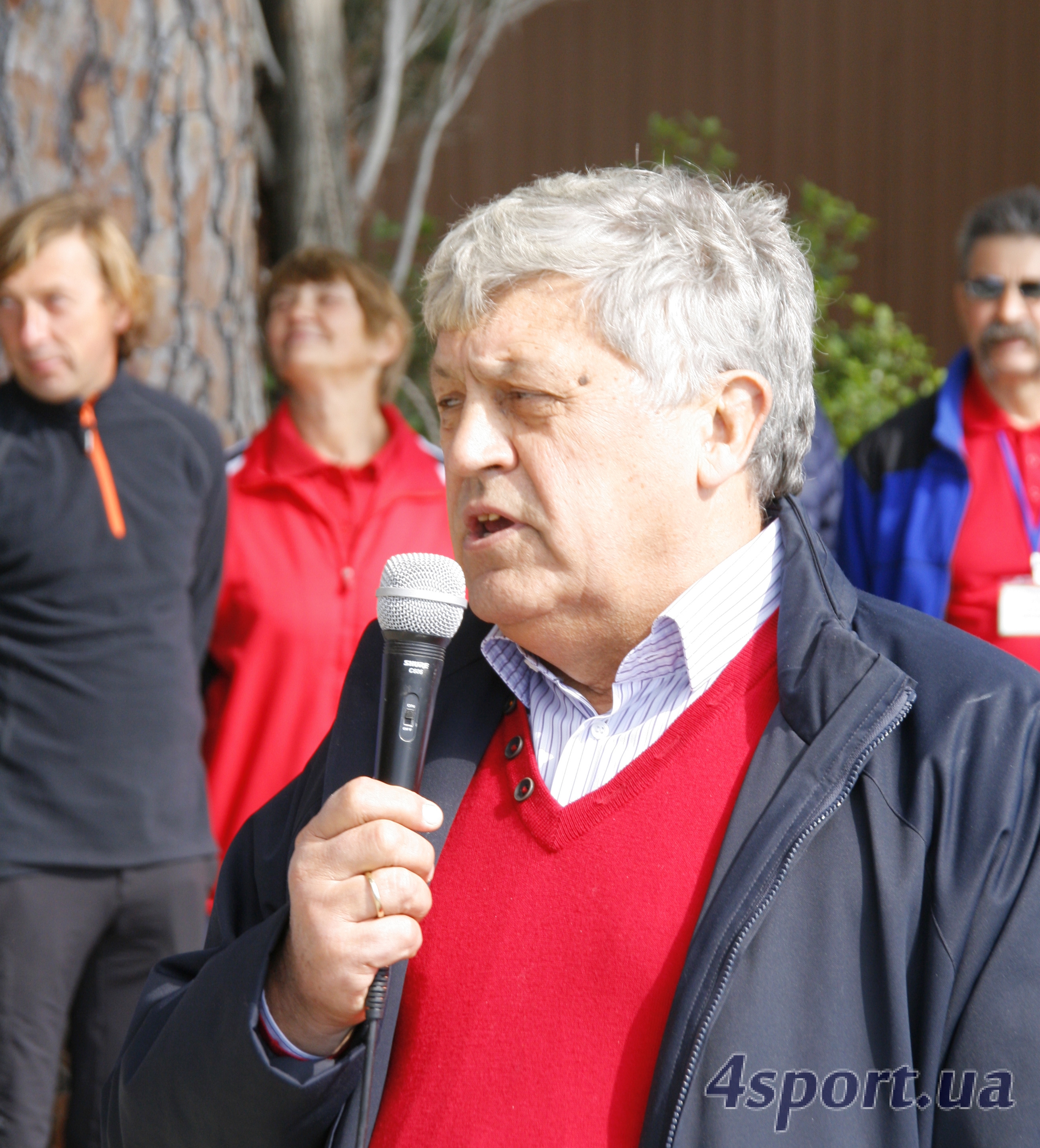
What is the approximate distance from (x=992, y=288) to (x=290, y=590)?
2161 mm

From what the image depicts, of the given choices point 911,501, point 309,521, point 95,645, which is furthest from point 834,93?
point 95,645

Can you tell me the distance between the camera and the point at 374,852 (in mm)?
1375

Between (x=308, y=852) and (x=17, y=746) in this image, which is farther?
(x=17, y=746)

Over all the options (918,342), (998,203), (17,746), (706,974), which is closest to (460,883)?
(706,974)

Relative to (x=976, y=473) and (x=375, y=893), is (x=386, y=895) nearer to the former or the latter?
(x=375, y=893)

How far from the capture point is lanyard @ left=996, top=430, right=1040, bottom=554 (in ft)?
11.9

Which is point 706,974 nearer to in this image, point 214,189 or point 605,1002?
point 605,1002

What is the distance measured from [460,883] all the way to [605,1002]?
0.25 m

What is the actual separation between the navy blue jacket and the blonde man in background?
1639 mm

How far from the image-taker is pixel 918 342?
25.1 ft

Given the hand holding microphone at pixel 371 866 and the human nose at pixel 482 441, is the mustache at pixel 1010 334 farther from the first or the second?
the hand holding microphone at pixel 371 866

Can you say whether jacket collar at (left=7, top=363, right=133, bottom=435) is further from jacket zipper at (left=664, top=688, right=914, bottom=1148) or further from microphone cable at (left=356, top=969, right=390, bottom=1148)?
jacket zipper at (left=664, top=688, right=914, bottom=1148)

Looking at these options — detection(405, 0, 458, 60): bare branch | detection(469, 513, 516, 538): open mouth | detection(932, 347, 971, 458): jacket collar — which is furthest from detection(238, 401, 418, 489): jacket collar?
detection(405, 0, 458, 60): bare branch
